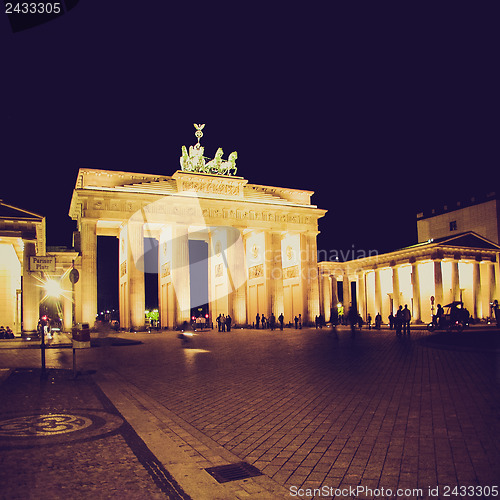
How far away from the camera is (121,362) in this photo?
17.6m

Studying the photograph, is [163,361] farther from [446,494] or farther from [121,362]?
[446,494]

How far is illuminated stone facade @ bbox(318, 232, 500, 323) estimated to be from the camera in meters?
53.5

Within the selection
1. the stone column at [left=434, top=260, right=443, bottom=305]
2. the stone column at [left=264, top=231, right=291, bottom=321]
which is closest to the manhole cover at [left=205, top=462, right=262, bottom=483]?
the stone column at [left=264, top=231, right=291, bottom=321]

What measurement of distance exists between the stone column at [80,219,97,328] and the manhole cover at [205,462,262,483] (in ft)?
135

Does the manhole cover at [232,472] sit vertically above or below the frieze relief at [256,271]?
below

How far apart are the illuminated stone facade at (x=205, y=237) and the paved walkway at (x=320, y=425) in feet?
113

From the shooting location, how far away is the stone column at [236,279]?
174 ft

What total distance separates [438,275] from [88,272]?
121 ft

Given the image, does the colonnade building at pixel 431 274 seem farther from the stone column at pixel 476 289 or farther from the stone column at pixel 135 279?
the stone column at pixel 135 279

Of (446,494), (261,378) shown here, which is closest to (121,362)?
(261,378)

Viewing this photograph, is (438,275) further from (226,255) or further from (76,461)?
(76,461)

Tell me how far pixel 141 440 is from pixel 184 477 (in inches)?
70.0

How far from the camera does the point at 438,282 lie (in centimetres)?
5238

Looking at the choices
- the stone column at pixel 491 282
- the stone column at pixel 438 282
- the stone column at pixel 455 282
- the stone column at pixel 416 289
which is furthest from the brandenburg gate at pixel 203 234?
the stone column at pixel 491 282
